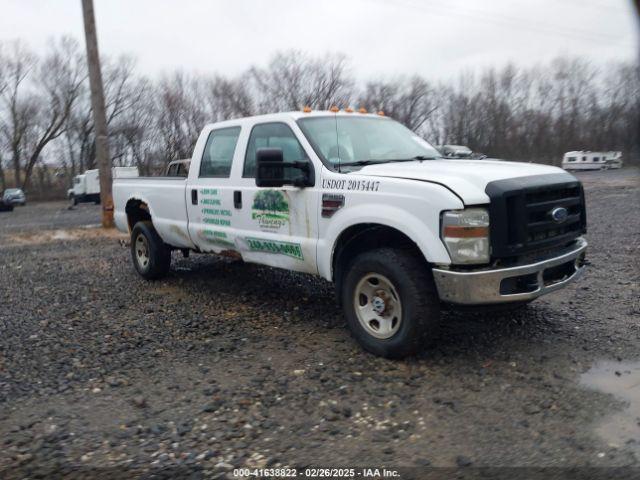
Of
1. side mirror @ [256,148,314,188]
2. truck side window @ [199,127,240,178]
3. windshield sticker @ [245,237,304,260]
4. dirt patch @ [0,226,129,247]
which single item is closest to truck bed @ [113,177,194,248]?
truck side window @ [199,127,240,178]

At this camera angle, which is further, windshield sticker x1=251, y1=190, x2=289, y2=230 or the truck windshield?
windshield sticker x1=251, y1=190, x2=289, y2=230

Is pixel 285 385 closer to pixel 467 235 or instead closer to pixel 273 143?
pixel 467 235

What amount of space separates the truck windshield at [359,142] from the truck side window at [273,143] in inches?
5.9

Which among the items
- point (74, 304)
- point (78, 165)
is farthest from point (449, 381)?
point (78, 165)

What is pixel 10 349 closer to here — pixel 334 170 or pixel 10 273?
pixel 334 170

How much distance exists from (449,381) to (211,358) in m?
1.92

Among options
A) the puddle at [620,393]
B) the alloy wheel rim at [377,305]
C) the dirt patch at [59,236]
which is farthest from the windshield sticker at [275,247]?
the dirt patch at [59,236]

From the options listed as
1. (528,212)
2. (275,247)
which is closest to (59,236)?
(275,247)

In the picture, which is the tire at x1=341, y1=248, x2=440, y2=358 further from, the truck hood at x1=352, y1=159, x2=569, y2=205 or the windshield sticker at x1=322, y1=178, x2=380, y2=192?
the truck hood at x1=352, y1=159, x2=569, y2=205

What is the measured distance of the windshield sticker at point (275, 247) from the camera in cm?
516

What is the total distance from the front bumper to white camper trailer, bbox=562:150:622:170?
45964 mm

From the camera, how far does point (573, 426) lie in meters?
3.35

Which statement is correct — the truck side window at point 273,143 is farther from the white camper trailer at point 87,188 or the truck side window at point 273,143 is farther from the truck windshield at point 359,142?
the white camper trailer at point 87,188

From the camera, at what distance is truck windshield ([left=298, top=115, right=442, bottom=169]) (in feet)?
16.8
